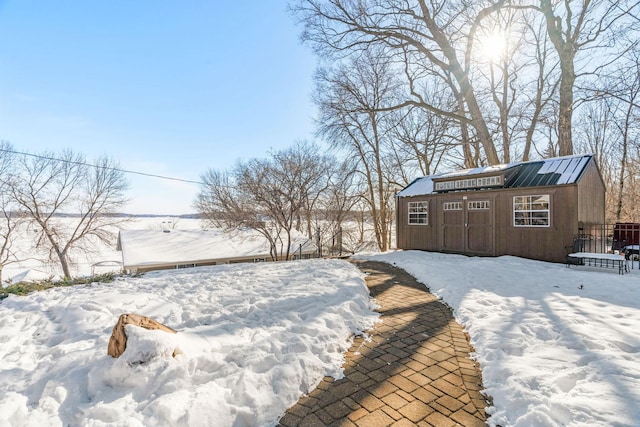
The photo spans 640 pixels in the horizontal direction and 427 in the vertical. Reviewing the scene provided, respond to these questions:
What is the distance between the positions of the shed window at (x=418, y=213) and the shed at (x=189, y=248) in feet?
19.7

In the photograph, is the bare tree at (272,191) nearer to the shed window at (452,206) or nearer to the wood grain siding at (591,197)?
the shed window at (452,206)

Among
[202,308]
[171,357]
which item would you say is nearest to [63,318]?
[202,308]

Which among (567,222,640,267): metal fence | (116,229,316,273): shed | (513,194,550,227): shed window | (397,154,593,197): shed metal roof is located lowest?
(116,229,316,273): shed

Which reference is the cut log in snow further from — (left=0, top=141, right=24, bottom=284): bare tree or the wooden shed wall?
(left=0, top=141, right=24, bottom=284): bare tree

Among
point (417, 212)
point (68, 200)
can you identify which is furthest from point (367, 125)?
point (68, 200)

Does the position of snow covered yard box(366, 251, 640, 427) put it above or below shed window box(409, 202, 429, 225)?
below

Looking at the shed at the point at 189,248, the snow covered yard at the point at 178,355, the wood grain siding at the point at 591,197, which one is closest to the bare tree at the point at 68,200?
the shed at the point at 189,248

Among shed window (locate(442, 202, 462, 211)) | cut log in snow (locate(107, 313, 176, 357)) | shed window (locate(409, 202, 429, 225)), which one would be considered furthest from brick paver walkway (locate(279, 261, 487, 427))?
shed window (locate(409, 202, 429, 225))

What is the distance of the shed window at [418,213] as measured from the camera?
34.1ft

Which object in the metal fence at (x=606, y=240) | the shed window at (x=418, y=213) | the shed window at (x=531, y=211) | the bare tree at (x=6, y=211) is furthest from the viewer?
the bare tree at (x=6, y=211)

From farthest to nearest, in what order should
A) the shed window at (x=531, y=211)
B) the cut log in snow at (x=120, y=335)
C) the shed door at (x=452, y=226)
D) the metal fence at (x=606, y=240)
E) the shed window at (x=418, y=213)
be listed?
the shed window at (x=418, y=213) → the shed door at (x=452, y=226) → the shed window at (x=531, y=211) → the metal fence at (x=606, y=240) → the cut log in snow at (x=120, y=335)

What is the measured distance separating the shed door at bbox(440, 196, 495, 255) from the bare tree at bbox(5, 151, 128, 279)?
59.4ft

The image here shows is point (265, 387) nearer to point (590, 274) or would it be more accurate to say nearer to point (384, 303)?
point (384, 303)

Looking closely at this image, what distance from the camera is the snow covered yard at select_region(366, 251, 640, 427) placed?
6.51ft
